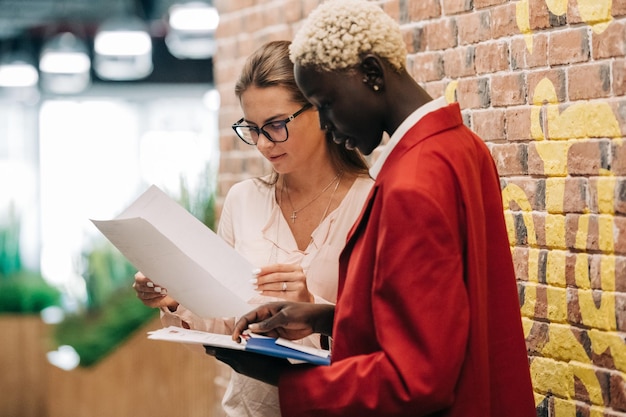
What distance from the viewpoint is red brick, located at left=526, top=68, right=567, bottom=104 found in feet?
7.18

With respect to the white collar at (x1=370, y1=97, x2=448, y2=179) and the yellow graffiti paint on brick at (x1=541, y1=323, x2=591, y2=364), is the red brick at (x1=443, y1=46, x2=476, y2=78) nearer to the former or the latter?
the yellow graffiti paint on brick at (x1=541, y1=323, x2=591, y2=364)

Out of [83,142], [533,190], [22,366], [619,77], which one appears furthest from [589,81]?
[83,142]

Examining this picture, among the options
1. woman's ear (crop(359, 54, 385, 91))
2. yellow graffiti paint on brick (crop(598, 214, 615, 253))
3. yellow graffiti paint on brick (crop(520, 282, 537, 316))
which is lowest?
yellow graffiti paint on brick (crop(520, 282, 537, 316))

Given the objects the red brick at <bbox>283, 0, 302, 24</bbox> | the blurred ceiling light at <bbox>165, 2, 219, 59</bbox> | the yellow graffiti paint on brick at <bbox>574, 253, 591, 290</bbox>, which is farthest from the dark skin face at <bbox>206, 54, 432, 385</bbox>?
the blurred ceiling light at <bbox>165, 2, 219, 59</bbox>

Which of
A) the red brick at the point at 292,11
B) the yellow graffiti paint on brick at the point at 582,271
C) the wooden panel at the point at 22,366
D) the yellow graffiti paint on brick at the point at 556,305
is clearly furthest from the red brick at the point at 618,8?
the wooden panel at the point at 22,366

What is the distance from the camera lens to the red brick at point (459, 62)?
2531 millimetres

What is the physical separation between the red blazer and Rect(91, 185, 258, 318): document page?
14.0 inches

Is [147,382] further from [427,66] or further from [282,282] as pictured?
[282,282]

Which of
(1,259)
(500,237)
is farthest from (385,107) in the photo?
(1,259)

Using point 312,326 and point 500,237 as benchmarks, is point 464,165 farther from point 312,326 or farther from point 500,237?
point 312,326

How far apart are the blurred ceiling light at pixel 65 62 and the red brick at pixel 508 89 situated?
6.86 m

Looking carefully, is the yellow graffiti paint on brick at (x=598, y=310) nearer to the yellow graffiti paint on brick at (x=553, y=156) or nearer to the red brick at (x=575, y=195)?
the red brick at (x=575, y=195)

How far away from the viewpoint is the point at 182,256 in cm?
178

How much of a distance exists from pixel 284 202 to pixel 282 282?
40 cm
